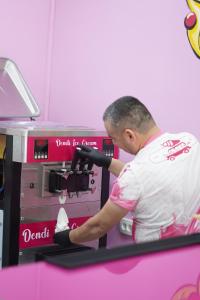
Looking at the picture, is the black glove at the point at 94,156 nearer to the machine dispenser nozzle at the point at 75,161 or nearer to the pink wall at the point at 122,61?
the machine dispenser nozzle at the point at 75,161

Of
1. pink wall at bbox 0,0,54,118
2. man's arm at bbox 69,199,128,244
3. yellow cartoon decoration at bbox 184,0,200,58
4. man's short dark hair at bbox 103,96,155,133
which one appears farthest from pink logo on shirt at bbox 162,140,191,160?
pink wall at bbox 0,0,54,118

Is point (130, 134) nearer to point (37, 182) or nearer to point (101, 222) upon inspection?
point (101, 222)

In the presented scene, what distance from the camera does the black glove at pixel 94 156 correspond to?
219 centimetres

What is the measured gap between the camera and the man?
1.61 metres

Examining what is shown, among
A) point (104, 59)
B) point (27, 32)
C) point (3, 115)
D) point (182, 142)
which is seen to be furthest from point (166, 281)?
point (27, 32)

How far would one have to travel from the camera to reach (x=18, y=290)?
0.57m

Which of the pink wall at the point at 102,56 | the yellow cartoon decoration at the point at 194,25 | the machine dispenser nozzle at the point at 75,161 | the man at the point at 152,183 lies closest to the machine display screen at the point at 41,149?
the machine dispenser nozzle at the point at 75,161

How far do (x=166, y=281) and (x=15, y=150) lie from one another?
4.89 ft

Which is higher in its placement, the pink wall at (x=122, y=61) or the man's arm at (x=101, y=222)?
the pink wall at (x=122, y=61)

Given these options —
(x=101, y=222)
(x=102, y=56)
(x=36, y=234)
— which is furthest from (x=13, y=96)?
(x=101, y=222)

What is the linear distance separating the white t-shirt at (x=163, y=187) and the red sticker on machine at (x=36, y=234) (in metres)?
0.61

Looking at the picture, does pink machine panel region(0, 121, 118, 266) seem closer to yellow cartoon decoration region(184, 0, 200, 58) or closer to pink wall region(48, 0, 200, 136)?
pink wall region(48, 0, 200, 136)

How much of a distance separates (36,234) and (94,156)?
0.43m

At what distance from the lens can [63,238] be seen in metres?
2.02
